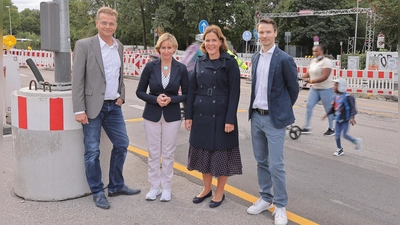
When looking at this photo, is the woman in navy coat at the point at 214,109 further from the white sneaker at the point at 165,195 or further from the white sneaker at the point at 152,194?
the white sneaker at the point at 152,194

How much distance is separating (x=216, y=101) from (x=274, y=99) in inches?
22.9

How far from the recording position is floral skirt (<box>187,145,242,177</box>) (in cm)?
422

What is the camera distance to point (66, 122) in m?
4.25

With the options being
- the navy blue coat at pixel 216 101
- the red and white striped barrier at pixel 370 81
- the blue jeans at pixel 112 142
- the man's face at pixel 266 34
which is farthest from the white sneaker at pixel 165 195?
the red and white striped barrier at pixel 370 81

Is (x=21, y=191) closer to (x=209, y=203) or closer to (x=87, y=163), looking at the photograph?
(x=87, y=163)

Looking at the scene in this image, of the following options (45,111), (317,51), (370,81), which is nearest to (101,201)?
(45,111)

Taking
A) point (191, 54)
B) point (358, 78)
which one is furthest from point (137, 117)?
point (358, 78)

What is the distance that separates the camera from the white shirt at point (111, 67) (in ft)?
13.8

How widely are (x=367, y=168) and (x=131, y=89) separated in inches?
433

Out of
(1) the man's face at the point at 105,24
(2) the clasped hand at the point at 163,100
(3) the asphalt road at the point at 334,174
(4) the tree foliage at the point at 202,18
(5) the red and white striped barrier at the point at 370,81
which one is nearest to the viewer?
(1) the man's face at the point at 105,24

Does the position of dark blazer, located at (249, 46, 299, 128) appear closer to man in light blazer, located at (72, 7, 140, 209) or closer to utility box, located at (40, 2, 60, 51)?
man in light blazer, located at (72, 7, 140, 209)

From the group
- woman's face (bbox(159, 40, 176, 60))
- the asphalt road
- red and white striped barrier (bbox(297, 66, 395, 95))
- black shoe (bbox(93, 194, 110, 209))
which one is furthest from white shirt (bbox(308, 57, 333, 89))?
red and white striped barrier (bbox(297, 66, 395, 95))

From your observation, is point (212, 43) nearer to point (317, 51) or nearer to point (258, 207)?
point (258, 207)

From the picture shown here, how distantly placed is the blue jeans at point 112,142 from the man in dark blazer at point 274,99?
147 cm
